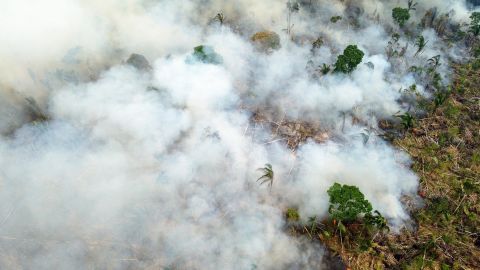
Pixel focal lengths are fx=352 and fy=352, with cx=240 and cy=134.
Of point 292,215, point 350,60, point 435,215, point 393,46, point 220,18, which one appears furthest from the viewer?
point 393,46

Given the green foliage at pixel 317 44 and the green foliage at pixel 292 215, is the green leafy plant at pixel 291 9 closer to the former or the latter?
the green foliage at pixel 317 44

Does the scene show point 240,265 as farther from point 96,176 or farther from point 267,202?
point 96,176

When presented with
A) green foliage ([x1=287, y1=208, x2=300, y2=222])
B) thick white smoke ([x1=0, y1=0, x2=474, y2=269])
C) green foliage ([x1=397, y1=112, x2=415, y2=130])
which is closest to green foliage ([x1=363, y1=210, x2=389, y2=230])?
thick white smoke ([x1=0, y1=0, x2=474, y2=269])

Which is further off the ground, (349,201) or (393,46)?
(393,46)

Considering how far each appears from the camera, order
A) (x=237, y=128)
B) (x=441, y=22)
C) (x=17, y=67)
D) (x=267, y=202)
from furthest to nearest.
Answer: (x=441, y=22), (x=17, y=67), (x=237, y=128), (x=267, y=202)

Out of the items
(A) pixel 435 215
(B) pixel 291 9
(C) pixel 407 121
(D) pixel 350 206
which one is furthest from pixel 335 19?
(D) pixel 350 206

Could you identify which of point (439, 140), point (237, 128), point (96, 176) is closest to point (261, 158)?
point (237, 128)

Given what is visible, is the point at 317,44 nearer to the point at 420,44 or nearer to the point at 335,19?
the point at 335,19
